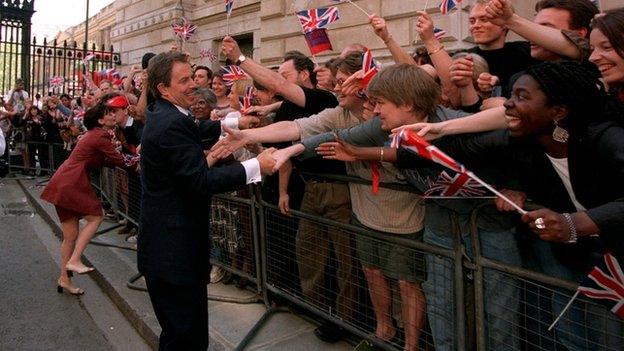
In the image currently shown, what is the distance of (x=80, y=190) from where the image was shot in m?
5.28

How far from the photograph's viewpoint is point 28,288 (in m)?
5.40

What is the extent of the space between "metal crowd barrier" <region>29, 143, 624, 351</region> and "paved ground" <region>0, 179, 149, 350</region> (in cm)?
113

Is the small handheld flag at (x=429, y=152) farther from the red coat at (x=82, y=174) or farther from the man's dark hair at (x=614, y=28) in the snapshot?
the red coat at (x=82, y=174)

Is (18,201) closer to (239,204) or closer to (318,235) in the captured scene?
(239,204)

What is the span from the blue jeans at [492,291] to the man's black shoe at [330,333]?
1.14 meters

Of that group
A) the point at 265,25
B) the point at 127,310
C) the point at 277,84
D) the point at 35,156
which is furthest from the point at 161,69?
the point at 35,156

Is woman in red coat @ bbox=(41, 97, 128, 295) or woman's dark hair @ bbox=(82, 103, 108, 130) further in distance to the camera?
woman's dark hair @ bbox=(82, 103, 108, 130)

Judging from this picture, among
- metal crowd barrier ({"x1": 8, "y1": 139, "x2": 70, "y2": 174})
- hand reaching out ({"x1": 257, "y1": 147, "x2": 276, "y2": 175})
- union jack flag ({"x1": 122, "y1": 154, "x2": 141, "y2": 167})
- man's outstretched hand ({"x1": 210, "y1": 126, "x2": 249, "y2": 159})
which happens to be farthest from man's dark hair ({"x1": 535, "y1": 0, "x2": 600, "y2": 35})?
metal crowd barrier ({"x1": 8, "y1": 139, "x2": 70, "y2": 174})

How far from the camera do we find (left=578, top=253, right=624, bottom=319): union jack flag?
74.2 inches

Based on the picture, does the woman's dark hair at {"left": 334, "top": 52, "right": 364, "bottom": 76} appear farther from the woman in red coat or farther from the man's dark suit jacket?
the woman in red coat

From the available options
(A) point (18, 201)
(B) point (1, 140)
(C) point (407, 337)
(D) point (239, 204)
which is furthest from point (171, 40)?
(C) point (407, 337)

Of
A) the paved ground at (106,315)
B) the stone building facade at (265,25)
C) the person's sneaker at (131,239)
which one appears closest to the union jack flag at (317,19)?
the stone building facade at (265,25)

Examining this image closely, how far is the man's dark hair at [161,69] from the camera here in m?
2.94

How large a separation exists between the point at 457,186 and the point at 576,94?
2.01ft
